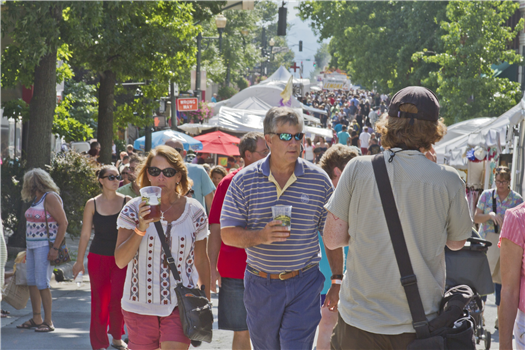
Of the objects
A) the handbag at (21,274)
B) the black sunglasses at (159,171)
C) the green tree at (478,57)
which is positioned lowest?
the handbag at (21,274)

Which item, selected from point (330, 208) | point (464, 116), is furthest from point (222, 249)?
point (464, 116)

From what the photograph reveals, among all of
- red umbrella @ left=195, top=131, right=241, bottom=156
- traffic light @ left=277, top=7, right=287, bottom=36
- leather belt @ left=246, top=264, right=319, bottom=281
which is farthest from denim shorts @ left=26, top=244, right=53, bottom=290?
traffic light @ left=277, top=7, right=287, bottom=36

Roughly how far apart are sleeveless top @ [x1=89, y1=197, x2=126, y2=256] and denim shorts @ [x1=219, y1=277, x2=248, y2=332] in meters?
1.86

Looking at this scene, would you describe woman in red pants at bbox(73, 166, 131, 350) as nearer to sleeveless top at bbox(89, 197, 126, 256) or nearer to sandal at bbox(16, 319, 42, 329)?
sleeveless top at bbox(89, 197, 126, 256)

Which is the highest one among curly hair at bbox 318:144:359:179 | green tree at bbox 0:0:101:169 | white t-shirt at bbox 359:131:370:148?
green tree at bbox 0:0:101:169

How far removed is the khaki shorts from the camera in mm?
2855

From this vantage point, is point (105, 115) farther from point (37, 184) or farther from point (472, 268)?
point (472, 268)

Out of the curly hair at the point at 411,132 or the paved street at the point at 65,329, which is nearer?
the curly hair at the point at 411,132

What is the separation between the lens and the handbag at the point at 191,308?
13.8 ft

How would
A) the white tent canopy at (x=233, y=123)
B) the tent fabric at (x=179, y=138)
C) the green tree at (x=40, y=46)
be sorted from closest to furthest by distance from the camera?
the green tree at (x=40, y=46), the tent fabric at (x=179, y=138), the white tent canopy at (x=233, y=123)

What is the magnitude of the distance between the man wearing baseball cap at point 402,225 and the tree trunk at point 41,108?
8.95 m

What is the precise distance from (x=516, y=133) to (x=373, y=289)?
913cm

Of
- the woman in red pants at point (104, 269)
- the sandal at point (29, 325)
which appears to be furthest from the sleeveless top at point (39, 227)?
the woman in red pants at point (104, 269)

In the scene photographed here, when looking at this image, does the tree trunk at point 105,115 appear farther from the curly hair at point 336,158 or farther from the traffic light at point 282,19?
the traffic light at point 282,19
